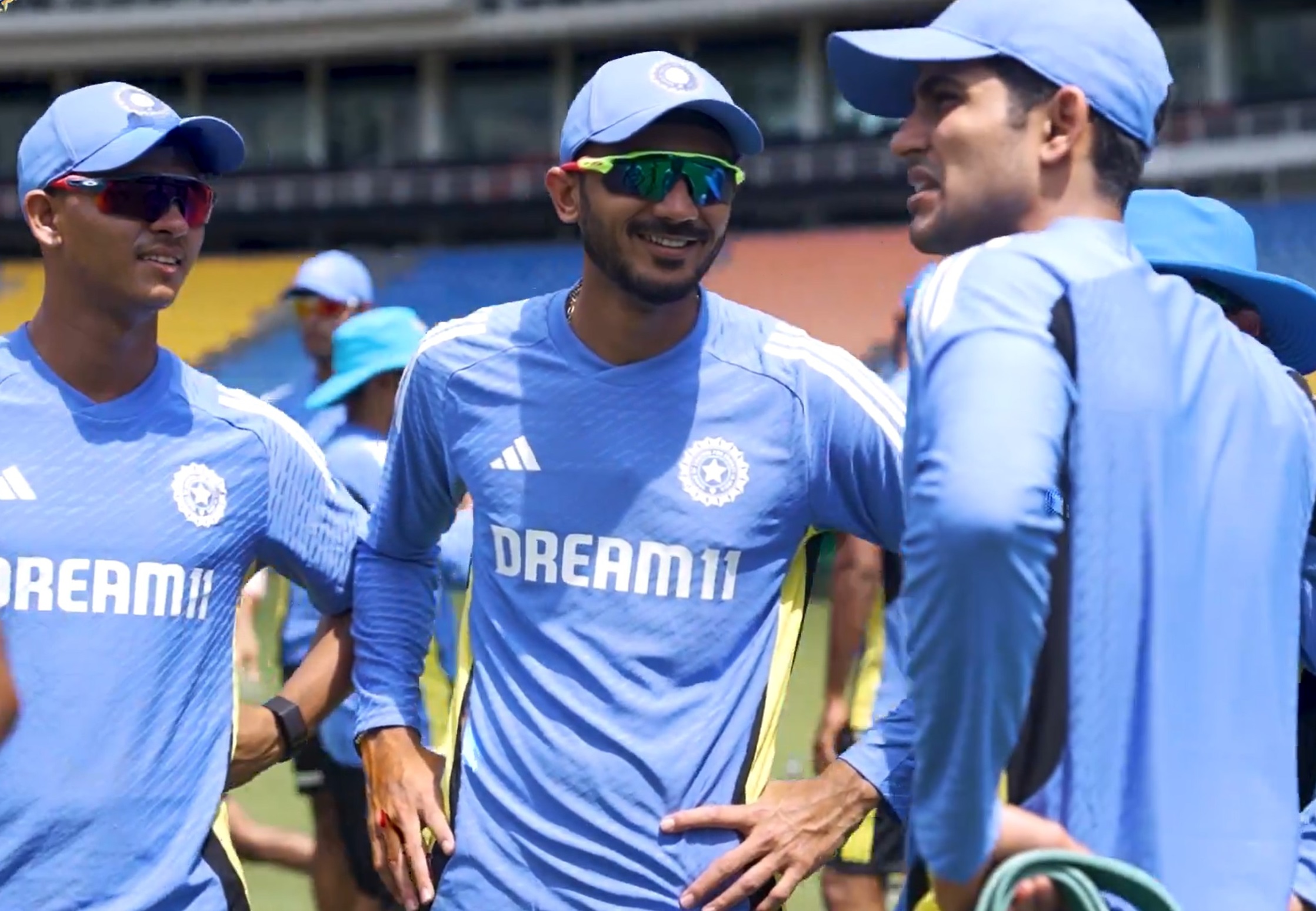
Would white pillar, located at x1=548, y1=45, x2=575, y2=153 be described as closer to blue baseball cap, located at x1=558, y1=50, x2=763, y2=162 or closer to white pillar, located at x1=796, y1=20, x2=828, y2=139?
white pillar, located at x1=796, y1=20, x2=828, y2=139

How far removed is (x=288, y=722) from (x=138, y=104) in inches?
47.2

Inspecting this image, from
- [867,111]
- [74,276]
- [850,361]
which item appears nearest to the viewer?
[867,111]

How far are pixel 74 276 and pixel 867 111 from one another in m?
1.75

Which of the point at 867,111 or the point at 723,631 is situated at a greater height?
the point at 867,111

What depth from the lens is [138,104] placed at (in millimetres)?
3350

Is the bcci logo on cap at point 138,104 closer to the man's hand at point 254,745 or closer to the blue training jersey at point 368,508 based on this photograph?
the man's hand at point 254,745

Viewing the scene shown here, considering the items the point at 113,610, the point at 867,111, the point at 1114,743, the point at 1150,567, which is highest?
the point at 867,111

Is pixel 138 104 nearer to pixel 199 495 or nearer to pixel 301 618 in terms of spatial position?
pixel 199 495

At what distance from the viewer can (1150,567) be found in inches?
68.6

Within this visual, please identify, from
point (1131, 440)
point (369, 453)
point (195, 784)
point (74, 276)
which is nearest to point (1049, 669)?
point (1131, 440)

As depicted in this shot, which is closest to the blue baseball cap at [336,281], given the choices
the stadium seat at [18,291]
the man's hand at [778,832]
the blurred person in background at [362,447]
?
the blurred person in background at [362,447]

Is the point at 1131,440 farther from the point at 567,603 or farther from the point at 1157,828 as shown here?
the point at 567,603

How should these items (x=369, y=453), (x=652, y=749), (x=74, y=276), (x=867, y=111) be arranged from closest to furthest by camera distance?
(x=867, y=111) → (x=652, y=749) → (x=74, y=276) → (x=369, y=453)

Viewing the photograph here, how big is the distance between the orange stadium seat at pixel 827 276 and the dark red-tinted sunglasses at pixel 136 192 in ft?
80.7
